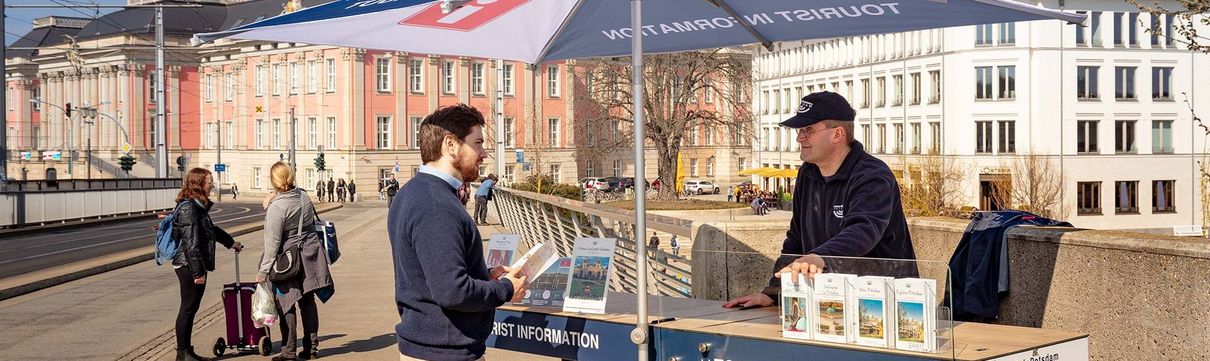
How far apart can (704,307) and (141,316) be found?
10.9 m

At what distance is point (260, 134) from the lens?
96.1m

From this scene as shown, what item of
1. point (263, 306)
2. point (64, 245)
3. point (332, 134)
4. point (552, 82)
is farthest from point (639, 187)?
point (552, 82)

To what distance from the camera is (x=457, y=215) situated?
500 centimetres

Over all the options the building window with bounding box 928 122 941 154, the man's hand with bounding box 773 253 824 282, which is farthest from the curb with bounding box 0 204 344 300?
the building window with bounding box 928 122 941 154

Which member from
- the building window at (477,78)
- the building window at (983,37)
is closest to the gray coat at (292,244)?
the building window at (983,37)

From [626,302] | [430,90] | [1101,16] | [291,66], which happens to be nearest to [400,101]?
[430,90]

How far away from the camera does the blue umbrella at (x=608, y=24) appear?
19.5 ft

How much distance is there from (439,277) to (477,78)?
8921cm

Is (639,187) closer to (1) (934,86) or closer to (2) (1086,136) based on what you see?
(1) (934,86)

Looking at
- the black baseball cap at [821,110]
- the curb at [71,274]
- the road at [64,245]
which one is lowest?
the road at [64,245]

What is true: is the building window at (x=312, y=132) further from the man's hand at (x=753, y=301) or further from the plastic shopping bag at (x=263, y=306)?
the man's hand at (x=753, y=301)

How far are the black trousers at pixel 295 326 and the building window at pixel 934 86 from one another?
65181 mm

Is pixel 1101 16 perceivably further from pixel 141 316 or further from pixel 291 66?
pixel 141 316

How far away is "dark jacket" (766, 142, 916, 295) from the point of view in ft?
17.7
